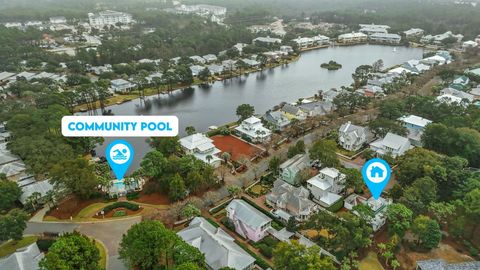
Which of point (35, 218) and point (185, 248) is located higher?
point (185, 248)

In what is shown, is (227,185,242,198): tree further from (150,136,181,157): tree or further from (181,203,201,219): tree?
(150,136,181,157): tree

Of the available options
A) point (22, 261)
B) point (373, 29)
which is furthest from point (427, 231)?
point (373, 29)

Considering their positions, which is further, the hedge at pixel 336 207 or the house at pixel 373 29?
the house at pixel 373 29

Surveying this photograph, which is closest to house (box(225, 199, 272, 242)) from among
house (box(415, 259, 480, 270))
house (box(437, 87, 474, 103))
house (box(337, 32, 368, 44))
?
house (box(415, 259, 480, 270))

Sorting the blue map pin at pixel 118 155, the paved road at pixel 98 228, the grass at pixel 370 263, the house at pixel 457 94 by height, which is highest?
the blue map pin at pixel 118 155

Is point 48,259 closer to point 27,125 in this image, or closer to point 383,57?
point 27,125

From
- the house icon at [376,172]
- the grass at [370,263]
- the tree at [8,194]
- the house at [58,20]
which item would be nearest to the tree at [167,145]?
the tree at [8,194]

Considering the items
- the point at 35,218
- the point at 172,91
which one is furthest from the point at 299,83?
the point at 35,218

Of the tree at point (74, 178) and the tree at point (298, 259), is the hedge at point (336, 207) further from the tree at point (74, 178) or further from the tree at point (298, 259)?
the tree at point (74, 178)
